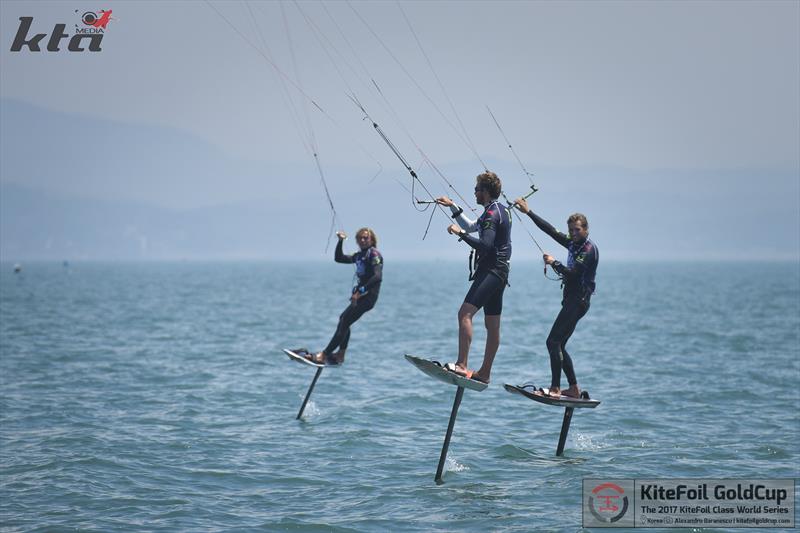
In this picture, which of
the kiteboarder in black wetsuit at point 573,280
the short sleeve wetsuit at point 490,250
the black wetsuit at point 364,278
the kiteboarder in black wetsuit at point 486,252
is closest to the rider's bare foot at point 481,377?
the kiteboarder in black wetsuit at point 486,252

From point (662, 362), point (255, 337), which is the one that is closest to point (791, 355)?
point (662, 362)

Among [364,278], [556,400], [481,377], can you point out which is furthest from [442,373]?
[364,278]

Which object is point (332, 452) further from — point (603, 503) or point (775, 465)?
point (775, 465)

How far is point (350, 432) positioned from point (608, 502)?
782 cm

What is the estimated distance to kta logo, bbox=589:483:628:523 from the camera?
1623 centimetres

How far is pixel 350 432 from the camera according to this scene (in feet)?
75.4

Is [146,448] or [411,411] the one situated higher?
[411,411]

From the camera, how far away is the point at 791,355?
1598 inches

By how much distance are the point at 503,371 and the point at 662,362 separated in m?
7.69

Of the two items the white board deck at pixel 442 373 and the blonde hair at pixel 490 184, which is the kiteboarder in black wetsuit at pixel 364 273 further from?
the blonde hair at pixel 490 184

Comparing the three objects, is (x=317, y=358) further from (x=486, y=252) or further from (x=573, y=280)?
(x=486, y=252)

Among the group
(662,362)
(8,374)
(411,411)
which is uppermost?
(662,362)

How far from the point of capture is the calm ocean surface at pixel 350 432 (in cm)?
1652

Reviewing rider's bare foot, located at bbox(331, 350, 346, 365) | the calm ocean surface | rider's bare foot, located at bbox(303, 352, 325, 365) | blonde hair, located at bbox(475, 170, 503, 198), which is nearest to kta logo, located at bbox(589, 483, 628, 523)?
the calm ocean surface
